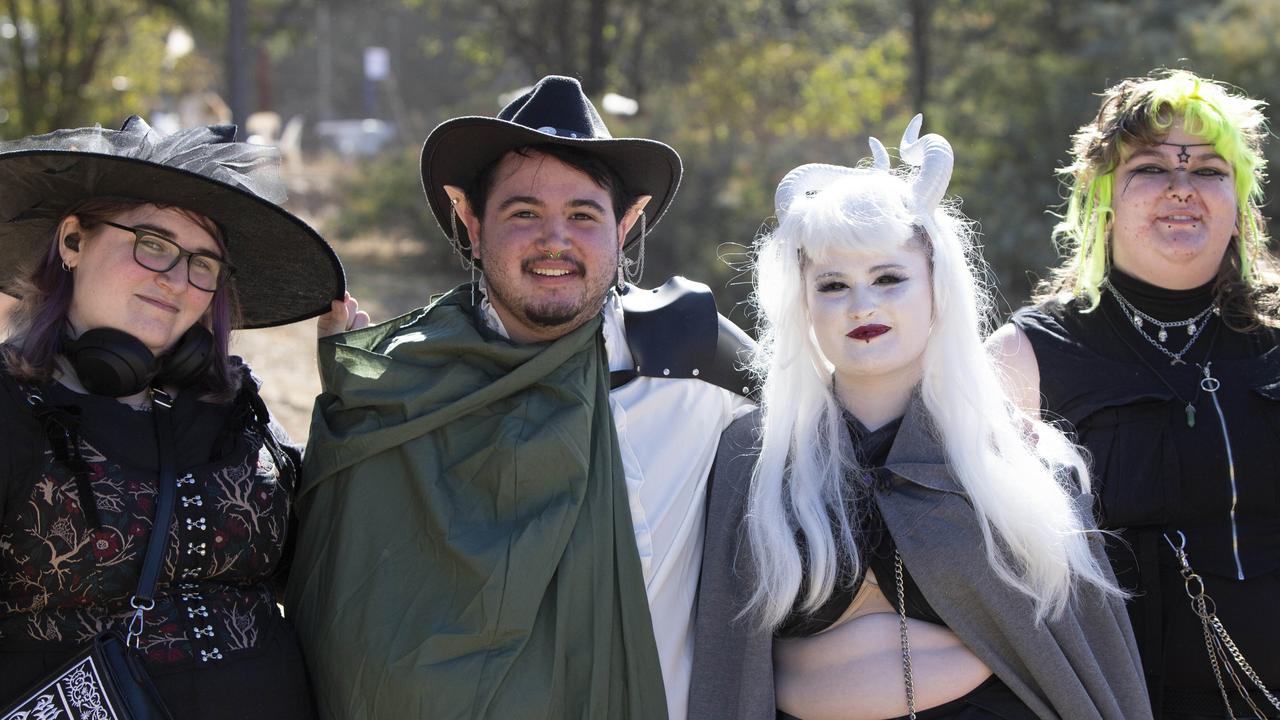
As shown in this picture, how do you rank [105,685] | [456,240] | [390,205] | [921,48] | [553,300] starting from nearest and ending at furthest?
1. [105,685]
2. [553,300]
3. [456,240]
4. [390,205]
5. [921,48]

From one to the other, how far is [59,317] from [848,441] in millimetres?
1758

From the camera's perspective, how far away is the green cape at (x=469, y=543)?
108 inches

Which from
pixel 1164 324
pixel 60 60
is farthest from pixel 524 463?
pixel 60 60

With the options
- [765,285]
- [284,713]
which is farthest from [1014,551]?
[284,713]

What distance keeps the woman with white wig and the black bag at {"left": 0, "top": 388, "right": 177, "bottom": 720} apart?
3.92ft

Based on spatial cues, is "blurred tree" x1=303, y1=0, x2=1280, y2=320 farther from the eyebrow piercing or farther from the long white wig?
the long white wig

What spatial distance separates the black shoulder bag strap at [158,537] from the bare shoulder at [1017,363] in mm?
1980

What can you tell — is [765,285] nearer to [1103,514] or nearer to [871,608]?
[871,608]

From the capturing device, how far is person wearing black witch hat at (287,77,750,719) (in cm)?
276

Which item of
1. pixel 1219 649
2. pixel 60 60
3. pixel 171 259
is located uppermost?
pixel 60 60

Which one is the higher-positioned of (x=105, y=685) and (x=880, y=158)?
(x=880, y=158)

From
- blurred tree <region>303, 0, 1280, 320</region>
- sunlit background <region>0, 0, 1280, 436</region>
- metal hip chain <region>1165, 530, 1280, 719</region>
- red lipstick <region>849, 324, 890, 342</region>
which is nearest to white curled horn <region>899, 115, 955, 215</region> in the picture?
red lipstick <region>849, 324, 890, 342</region>

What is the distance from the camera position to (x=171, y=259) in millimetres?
2789

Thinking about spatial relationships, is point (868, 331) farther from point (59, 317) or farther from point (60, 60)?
point (60, 60)
